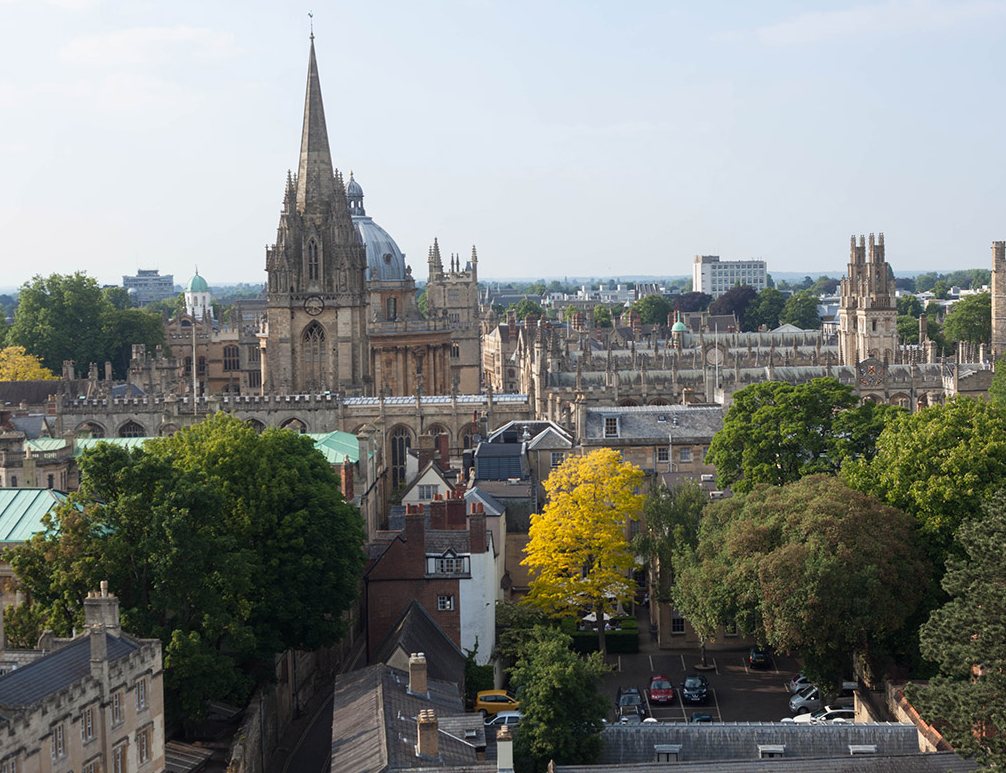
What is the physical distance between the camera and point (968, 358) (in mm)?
126938

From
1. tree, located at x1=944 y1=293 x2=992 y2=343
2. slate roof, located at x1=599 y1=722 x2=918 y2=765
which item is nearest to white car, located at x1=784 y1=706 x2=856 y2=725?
slate roof, located at x1=599 y1=722 x2=918 y2=765

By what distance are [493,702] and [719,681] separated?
929cm

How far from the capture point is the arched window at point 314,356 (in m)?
91.9

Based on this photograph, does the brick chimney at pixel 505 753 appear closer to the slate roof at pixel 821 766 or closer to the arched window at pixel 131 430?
the slate roof at pixel 821 766

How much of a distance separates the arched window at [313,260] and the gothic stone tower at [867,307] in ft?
174

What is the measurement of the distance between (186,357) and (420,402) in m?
66.6

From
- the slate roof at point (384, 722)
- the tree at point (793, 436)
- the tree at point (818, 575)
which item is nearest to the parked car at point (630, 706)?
the tree at point (818, 575)

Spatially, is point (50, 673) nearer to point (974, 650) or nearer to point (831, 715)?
point (974, 650)

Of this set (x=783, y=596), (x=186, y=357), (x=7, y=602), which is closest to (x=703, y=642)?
(x=783, y=596)

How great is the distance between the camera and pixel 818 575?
141ft

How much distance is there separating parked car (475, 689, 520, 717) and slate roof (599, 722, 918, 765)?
6358 millimetres

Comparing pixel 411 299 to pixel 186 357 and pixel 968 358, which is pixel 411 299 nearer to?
pixel 186 357

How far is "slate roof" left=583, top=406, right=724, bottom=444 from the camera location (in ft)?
214

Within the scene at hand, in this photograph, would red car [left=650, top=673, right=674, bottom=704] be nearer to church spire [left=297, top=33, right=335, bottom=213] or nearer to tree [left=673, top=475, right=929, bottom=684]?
tree [left=673, top=475, right=929, bottom=684]
